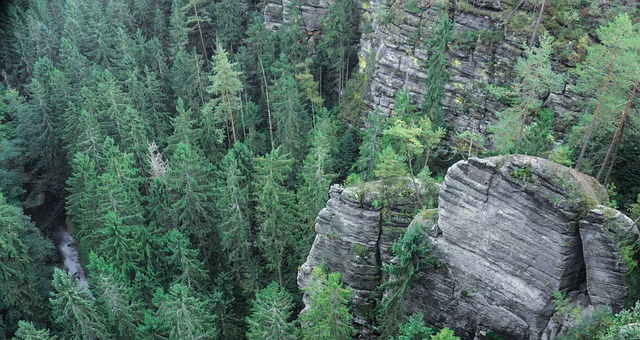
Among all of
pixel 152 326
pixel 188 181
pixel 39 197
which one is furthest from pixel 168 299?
pixel 39 197

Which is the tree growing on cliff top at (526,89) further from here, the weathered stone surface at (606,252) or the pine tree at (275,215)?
the pine tree at (275,215)

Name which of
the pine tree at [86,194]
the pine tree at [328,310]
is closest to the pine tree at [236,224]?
the pine tree at [86,194]

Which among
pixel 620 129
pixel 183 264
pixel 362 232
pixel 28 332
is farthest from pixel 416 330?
pixel 28 332

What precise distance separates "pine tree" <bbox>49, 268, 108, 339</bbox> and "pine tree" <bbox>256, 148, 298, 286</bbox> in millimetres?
11388

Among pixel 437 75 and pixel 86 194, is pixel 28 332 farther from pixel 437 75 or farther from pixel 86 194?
pixel 437 75

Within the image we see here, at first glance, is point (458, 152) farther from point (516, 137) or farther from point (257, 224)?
point (257, 224)

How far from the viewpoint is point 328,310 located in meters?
26.2

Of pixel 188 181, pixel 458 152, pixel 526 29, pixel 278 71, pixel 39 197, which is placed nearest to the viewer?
pixel 188 181

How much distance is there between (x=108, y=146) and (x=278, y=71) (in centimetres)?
1762

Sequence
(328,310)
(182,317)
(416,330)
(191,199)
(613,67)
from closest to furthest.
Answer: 1. (416,330)
2. (613,67)
3. (328,310)
4. (182,317)
5. (191,199)

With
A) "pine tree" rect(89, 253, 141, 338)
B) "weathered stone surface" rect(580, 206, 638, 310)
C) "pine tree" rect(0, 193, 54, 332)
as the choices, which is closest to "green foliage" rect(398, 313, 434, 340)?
"weathered stone surface" rect(580, 206, 638, 310)

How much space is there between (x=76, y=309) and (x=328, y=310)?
15261mm

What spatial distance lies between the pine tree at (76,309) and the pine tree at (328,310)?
44.6ft

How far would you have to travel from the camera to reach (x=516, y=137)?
32.1m
